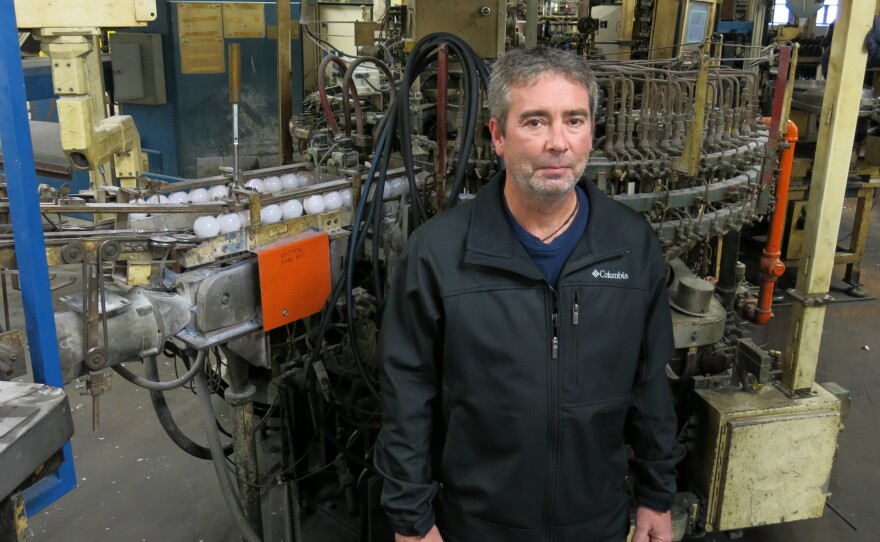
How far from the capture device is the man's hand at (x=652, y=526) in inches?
67.0

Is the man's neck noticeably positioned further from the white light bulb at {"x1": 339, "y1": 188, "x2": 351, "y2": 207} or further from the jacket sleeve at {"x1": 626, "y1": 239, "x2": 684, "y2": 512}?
the white light bulb at {"x1": 339, "y1": 188, "x2": 351, "y2": 207}

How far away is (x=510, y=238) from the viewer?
1484 mm

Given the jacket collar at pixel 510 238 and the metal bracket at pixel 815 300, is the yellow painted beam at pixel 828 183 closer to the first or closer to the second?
the metal bracket at pixel 815 300

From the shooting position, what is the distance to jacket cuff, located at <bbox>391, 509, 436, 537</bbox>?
1548mm

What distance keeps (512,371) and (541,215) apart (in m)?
0.33

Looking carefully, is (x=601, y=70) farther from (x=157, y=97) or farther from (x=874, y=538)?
(x=157, y=97)

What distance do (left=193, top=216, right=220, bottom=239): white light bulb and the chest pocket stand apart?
1.01 meters

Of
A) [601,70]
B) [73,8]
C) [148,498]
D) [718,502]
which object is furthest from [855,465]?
[73,8]

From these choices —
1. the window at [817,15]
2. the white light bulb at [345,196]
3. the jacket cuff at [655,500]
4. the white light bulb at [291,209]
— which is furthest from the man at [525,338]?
the window at [817,15]

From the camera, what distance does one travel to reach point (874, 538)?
2826 millimetres

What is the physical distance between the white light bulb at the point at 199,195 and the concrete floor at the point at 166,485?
134 cm

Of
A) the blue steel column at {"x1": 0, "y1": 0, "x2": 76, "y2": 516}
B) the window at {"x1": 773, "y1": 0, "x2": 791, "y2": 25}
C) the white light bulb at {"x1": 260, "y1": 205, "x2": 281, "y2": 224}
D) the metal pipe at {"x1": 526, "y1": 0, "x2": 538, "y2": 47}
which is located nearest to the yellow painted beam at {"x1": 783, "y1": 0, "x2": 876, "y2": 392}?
the metal pipe at {"x1": 526, "y1": 0, "x2": 538, "y2": 47}

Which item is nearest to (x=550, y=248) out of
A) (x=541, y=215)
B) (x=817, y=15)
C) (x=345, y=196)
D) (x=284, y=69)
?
(x=541, y=215)

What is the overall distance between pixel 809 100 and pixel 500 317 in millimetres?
4594
